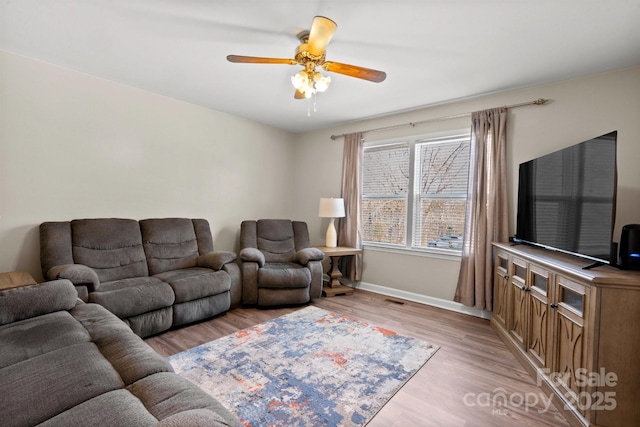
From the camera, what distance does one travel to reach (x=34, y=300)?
1799 mm

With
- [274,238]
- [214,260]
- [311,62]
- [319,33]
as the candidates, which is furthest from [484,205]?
[214,260]

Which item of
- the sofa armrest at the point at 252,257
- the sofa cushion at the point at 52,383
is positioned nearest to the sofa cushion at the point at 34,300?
the sofa cushion at the point at 52,383

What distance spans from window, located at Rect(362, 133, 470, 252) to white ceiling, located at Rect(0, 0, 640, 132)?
773 mm

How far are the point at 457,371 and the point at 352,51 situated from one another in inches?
106

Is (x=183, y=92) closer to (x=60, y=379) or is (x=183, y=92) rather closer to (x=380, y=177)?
(x=380, y=177)

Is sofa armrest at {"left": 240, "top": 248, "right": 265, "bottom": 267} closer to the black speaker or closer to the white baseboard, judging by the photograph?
the white baseboard

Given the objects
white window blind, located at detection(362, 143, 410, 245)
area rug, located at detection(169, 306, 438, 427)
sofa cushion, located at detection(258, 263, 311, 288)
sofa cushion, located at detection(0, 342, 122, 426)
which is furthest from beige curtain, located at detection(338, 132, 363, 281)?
sofa cushion, located at detection(0, 342, 122, 426)

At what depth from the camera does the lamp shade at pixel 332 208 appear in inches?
160

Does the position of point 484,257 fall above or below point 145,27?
below

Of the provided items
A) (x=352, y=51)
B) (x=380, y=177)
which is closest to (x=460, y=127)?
(x=380, y=177)

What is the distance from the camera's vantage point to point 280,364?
2172mm

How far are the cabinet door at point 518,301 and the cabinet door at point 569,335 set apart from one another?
418 mm

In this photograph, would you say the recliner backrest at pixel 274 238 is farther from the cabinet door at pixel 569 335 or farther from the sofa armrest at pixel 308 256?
the cabinet door at pixel 569 335

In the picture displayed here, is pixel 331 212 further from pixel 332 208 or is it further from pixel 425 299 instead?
pixel 425 299
